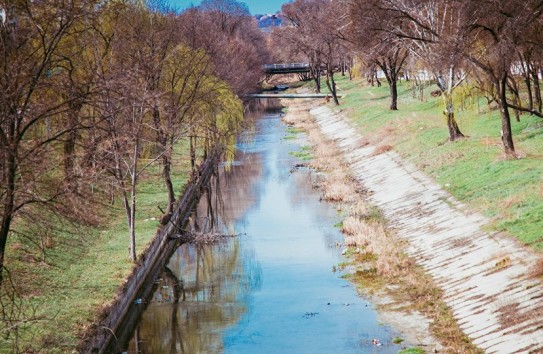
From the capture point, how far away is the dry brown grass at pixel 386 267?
19969mm

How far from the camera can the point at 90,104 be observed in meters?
16.4

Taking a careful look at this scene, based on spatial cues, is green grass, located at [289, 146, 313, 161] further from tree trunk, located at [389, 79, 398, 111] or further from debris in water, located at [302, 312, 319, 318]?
debris in water, located at [302, 312, 319, 318]

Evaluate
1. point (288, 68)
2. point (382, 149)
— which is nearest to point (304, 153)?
point (382, 149)

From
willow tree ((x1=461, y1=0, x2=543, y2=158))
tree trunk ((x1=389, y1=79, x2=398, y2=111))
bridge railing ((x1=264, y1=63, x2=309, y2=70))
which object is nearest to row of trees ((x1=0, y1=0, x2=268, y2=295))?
willow tree ((x1=461, y1=0, x2=543, y2=158))

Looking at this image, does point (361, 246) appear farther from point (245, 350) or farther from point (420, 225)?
point (245, 350)

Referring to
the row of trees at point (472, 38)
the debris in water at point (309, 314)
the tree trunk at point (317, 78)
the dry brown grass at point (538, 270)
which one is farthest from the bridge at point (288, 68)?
the dry brown grass at point (538, 270)

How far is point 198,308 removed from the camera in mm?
24094

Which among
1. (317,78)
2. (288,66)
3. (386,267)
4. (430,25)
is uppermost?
(288,66)

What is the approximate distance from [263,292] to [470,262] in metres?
6.33

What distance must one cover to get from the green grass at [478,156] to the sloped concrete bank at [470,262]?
0.63 metres

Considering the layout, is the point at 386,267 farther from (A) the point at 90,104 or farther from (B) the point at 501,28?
(A) the point at 90,104

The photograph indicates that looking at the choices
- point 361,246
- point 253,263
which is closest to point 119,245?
point 253,263

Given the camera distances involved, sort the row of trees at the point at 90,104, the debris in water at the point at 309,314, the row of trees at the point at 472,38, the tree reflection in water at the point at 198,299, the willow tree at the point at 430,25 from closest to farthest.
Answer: the row of trees at the point at 90,104, the tree reflection in water at the point at 198,299, the debris in water at the point at 309,314, the row of trees at the point at 472,38, the willow tree at the point at 430,25

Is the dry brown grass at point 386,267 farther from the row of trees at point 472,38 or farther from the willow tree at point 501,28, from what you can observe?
the willow tree at point 501,28
